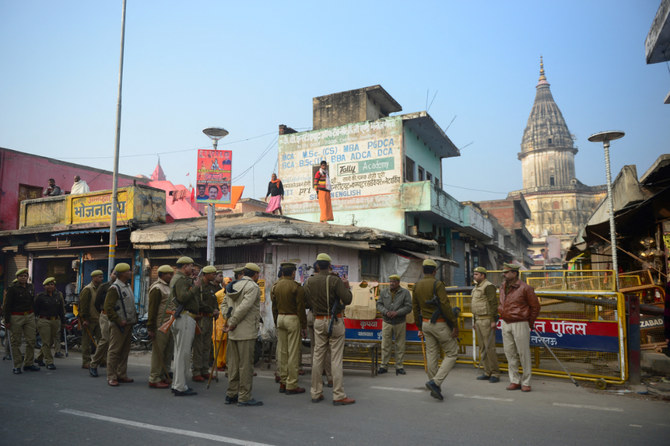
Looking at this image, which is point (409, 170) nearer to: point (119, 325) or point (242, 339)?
point (119, 325)

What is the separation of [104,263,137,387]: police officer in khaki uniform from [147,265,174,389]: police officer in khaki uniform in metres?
0.65

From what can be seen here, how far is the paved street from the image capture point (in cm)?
467

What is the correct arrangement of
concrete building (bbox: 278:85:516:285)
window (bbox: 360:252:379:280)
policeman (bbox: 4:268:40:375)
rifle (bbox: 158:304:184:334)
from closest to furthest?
rifle (bbox: 158:304:184:334) → policeman (bbox: 4:268:40:375) → window (bbox: 360:252:379:280) → concrete building (bbox: 278:85:516:285)

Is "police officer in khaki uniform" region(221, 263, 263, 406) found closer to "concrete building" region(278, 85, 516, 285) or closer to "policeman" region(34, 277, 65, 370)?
"policeman" region(34, 277, 65, 370)

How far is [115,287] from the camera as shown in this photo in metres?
7.79

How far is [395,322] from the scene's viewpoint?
8.92 m

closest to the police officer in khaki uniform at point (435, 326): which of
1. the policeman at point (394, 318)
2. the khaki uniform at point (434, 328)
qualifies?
the khaki uniform at point (434, 328)

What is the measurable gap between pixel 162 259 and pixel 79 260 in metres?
3.85

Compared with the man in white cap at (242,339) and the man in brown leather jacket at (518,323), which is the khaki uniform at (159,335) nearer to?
the man in white cap at (242,339)

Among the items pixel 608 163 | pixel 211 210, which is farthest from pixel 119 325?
pixel 608 163

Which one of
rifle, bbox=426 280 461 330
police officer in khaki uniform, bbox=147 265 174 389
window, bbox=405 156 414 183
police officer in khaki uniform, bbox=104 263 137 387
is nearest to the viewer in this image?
rifle, bbox=426 280 461 330

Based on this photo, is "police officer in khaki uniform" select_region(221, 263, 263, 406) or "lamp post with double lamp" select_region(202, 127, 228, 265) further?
"lamp post with double lamp" select_region(202, 127, 228, 265)

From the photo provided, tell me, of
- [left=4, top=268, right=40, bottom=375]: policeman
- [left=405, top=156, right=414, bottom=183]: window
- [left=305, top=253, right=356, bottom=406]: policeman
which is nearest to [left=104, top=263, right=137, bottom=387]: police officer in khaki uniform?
[left=4, top=268, right=40, bottom=375]: policeman

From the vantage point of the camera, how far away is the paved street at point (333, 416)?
15.3ft
